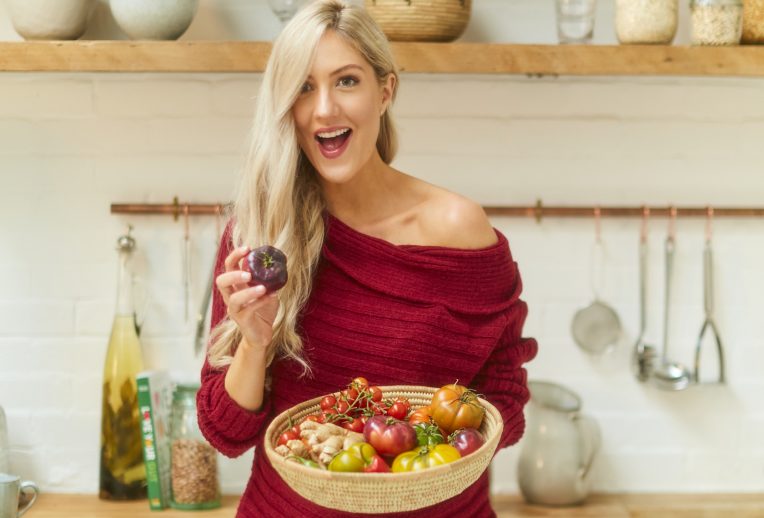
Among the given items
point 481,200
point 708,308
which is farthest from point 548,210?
point 708,308

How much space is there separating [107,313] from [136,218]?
0.76 feet

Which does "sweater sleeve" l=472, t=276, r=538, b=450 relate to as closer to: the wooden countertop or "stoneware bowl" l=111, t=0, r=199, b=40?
the wooden countertop

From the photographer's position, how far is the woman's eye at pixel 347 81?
1711 mm

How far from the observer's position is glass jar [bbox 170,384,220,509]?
236 cm

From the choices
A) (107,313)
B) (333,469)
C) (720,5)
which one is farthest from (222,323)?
(720,5)

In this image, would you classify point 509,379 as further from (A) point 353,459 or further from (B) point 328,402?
(A) point 353,459

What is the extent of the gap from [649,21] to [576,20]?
0.50ft

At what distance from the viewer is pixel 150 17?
7.18 feet

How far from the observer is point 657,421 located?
2.54 metres

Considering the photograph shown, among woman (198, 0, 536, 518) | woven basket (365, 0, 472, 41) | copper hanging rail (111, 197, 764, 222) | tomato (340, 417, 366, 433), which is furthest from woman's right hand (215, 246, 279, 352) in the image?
copper hanging rail (111, 197, 764, 222)

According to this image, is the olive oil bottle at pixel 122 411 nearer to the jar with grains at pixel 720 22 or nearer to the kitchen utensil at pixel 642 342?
the kitchen utensil at pixel 642 342

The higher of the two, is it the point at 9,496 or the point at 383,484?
the point at 383,484

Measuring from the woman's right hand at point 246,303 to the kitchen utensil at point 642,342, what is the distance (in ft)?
3.54

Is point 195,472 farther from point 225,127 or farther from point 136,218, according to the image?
point 225,127
